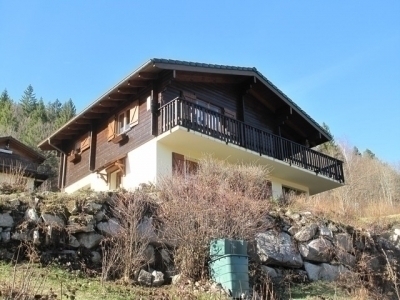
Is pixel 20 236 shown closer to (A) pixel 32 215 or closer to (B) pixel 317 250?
(A) pixel 32 215

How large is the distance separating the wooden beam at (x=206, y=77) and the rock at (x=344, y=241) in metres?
8.48

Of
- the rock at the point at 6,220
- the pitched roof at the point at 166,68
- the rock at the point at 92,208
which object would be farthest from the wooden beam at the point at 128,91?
the rock at the point at 6,220

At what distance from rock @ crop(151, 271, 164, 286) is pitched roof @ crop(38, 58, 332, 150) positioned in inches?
336

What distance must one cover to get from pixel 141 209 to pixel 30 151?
72.3ft

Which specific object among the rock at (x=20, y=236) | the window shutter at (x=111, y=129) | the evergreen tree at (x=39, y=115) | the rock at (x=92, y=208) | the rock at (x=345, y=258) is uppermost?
the evergreen tree at (x=39, y=115)

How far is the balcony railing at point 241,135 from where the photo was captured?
52.2 ft

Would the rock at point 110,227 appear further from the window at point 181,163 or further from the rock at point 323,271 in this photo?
the window at point 181,163

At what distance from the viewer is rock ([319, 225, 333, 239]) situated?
1342 cm

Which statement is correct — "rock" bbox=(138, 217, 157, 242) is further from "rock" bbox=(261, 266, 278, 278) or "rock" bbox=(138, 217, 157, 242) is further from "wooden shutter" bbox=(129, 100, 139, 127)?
"wooden shutter" bbox=(129, 100, 139, 127)

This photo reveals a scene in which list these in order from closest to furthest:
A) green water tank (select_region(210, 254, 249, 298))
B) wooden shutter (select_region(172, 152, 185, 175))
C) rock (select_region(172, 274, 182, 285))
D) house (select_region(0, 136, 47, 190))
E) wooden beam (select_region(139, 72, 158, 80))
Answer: green water tank (select_region(210, 254, 249, 298))
rock (select_region(172, 274, 182, 285))
wooden shutter (select_region(172, 152, 185, 175))
wooden beam (select_region(139, 72, 158, 80))
house (select_region(0, 136, 47, 190))

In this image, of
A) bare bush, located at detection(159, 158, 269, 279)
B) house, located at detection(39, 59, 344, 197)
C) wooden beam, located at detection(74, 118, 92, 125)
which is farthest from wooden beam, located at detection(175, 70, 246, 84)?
bare bush, located at detection(159, 158, 269, 279)

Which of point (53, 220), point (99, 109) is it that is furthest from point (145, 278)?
point (99, 109)

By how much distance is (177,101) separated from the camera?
51.4ft

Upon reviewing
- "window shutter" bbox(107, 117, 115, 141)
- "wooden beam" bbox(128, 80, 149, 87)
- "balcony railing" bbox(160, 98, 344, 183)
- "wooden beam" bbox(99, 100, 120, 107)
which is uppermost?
"wooden beam" bbox(128, 80, 149, 87)
